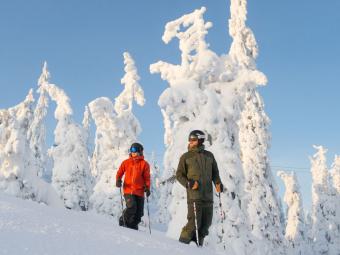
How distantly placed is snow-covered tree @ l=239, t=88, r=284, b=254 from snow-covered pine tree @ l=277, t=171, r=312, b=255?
18.9 meters

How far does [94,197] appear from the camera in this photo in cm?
3419

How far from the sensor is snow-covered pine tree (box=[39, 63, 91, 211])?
37.3 meters

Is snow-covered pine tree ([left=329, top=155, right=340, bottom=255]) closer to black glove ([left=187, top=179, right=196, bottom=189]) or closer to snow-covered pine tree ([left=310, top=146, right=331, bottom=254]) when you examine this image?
snow-covered pine tree ([left=310, top=146, right=331, bottom=254])

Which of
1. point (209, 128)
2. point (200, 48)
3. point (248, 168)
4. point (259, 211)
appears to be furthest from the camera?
point (248, 168)

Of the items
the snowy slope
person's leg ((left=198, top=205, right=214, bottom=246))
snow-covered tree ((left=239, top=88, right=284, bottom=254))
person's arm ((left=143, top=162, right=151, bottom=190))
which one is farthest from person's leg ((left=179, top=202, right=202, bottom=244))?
snow-covered tree ((left=239, top=88, right=284, bottom=254))

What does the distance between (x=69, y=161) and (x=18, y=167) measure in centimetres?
1104

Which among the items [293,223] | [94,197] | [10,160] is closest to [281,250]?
[94,197]

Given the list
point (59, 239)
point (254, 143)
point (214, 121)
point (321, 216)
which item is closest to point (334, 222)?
point (321, 216)

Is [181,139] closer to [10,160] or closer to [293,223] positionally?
[10,160]

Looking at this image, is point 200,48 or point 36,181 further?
point 36,181

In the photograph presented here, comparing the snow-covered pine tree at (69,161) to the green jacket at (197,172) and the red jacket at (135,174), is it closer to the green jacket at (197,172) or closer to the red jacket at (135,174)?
the red jacket at (135,174)

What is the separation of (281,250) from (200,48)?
13403 millimetres

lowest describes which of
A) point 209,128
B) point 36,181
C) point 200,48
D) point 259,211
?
point 259,211

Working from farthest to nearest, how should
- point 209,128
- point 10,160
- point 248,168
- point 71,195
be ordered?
point 71,195 < point 248,168 < point 10,160 < point 209,128
